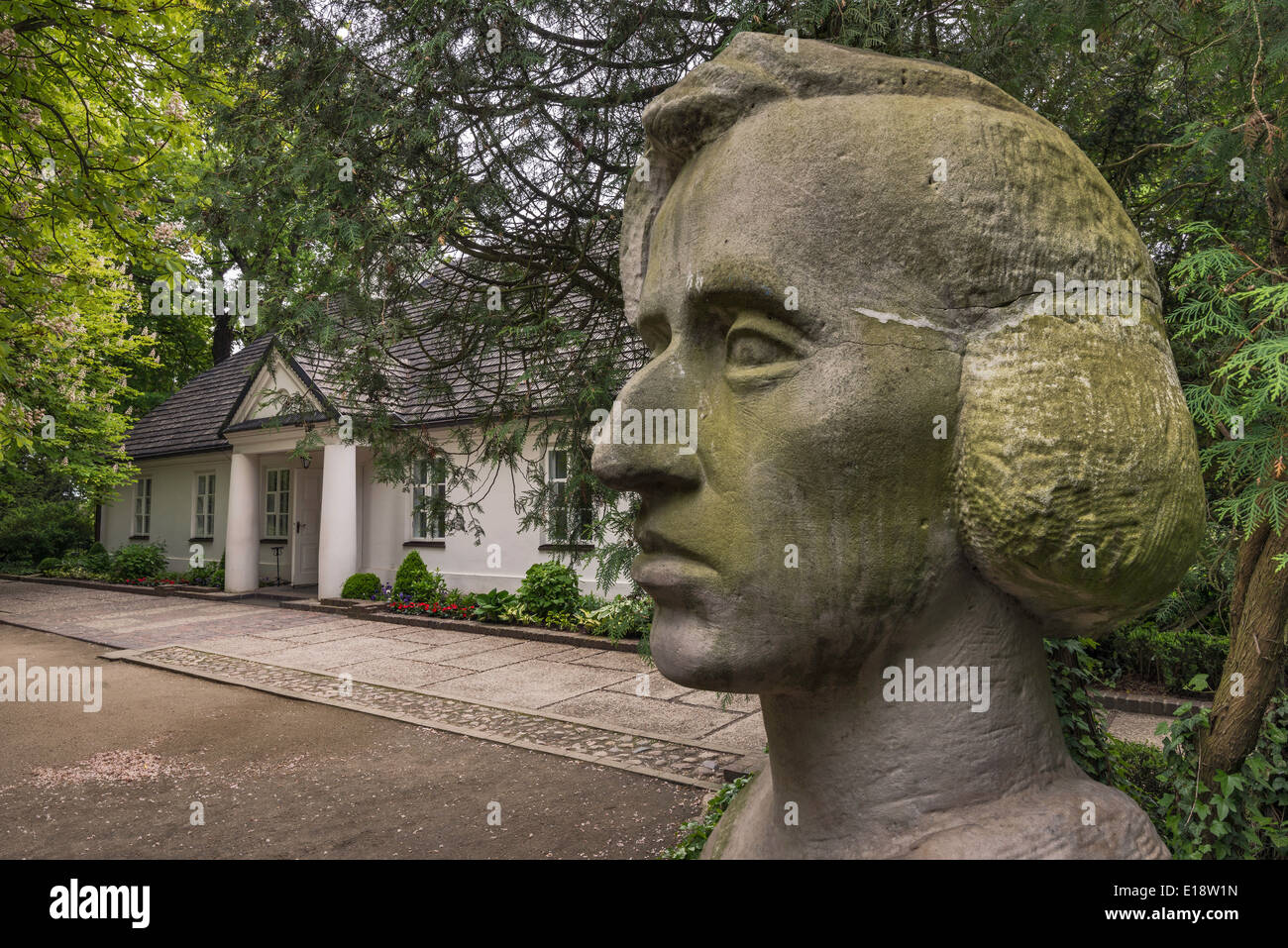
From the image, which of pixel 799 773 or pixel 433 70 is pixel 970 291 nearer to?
pixel 799 773

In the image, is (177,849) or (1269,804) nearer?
(1269,804)

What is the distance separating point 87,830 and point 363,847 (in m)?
1.84

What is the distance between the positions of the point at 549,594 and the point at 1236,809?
10193mm

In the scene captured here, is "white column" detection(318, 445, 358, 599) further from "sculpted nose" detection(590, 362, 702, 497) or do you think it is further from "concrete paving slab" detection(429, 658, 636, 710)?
"sculpted nose" detection(590, 362, 702, 497)

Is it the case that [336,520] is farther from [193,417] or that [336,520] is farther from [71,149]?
[71,149]

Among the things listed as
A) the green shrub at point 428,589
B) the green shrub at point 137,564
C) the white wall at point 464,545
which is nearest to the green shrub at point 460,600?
the green shrub at point 428,589

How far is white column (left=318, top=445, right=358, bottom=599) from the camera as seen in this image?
15.8m

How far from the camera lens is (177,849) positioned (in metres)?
4.87

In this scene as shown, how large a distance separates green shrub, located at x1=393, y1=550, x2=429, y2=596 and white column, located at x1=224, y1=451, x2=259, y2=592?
4579mm

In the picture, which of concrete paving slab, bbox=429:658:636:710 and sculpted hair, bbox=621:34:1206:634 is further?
concrete paving slab, bbox=429:658:636:710

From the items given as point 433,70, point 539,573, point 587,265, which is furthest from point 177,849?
point 539,573

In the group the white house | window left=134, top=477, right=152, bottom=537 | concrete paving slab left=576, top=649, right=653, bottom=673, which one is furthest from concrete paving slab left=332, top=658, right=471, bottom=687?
window left=134, top=477, right=152, bottom=537

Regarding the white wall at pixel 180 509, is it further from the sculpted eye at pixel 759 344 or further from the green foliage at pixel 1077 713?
the sculpted eye at pixel 759 344

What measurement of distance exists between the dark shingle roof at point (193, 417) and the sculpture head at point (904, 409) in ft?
69.7
